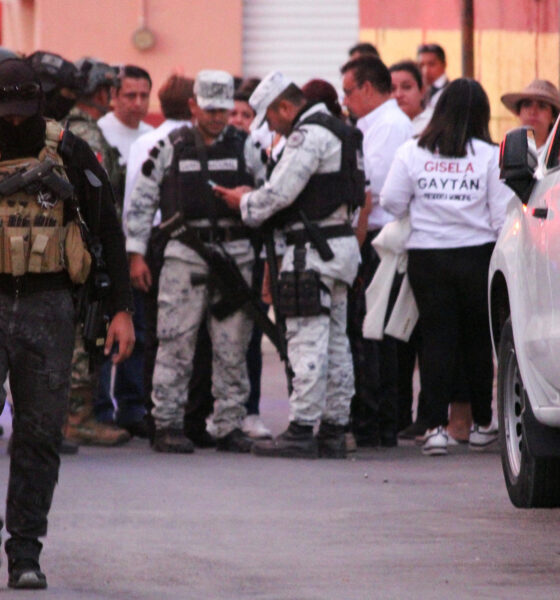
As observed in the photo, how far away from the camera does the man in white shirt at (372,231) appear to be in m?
11.0

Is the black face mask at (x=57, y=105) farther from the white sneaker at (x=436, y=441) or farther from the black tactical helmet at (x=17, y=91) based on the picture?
the black tactical helmet at (x=17, y=91)

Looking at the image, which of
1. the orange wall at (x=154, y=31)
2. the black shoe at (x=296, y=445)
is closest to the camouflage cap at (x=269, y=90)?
the black shoe at (x=296, y=445)

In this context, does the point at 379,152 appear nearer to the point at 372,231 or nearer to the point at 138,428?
the point at 372,231

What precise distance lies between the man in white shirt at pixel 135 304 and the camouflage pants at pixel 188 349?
0.96 metres

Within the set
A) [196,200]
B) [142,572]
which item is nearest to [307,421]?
[196,200]

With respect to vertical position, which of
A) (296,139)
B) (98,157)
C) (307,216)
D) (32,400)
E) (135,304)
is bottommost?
(135,304)

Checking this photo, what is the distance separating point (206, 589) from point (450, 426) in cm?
516

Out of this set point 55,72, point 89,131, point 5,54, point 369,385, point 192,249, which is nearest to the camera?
point 5,54

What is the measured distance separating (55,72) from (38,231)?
11.6ft

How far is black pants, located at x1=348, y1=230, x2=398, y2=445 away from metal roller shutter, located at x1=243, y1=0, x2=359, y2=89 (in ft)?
32.0

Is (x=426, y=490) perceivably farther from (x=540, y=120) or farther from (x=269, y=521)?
(x=540, y=120)

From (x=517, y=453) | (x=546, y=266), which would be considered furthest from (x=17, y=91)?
(x=517, y=453)

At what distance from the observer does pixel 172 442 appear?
34.8 feet

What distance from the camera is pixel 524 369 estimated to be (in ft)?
25.2
